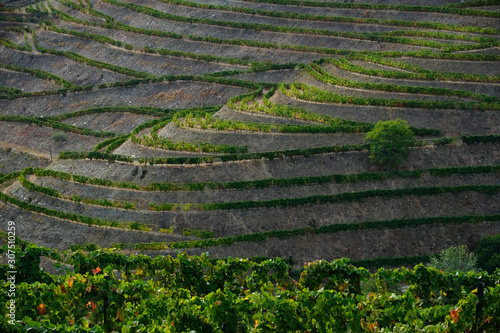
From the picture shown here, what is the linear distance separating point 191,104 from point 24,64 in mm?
31091

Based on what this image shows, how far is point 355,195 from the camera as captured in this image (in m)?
66.0

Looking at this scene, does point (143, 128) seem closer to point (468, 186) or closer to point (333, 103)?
point (333, 103)

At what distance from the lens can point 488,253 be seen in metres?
59.8

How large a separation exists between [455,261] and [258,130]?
2540 centimetres

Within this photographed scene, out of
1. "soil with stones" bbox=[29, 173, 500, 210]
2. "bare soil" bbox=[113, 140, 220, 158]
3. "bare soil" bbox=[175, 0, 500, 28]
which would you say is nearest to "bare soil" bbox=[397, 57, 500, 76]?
"bare soil" bbox=[175, 0, 500, 28]

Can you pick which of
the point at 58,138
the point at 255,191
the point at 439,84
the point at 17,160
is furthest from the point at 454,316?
the point at 17,160

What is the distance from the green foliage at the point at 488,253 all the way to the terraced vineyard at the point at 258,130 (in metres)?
2.97

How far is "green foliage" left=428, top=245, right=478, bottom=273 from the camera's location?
55094mm

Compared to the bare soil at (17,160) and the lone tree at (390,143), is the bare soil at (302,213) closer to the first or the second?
the lone tree at (390,143)

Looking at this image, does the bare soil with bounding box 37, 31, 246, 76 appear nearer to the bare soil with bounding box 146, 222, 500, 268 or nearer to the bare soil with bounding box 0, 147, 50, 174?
the bare soil with bounding box 0, 147, 50, 174

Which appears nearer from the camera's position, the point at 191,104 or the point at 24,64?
the point at 191,104

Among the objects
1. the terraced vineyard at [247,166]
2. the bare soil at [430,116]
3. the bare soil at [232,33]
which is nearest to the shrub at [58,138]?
the terraced vineyard at [247,166]

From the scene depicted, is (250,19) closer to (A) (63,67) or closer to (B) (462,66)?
(A) (63,67)

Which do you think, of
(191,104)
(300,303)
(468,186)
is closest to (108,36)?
(191,104)
